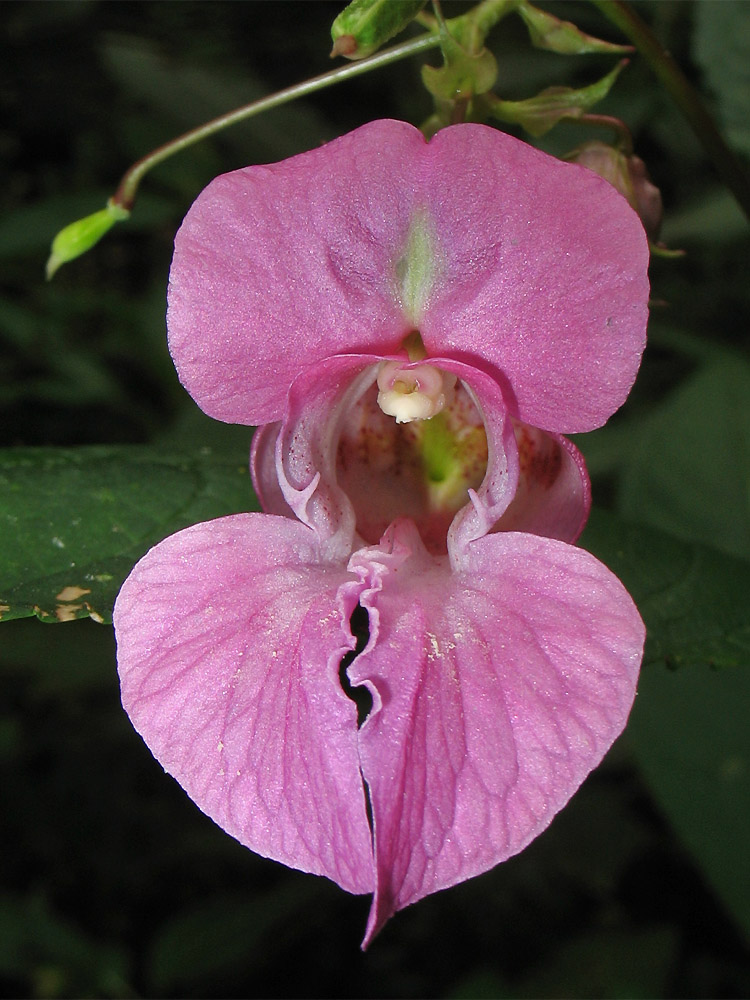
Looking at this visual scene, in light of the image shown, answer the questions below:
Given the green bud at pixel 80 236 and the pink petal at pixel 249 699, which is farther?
the green bud at pixel 80 236

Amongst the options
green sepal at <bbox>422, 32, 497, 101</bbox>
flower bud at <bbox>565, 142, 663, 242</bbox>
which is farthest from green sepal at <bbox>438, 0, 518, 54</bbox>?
flower bud at <bbox>565, 142, 663, 242</bbox>

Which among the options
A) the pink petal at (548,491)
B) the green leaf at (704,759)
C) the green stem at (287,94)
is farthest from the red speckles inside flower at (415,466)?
the green leaf at (704,759)

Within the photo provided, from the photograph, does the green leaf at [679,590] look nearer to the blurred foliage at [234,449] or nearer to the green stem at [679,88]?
the green stem at [679,88]

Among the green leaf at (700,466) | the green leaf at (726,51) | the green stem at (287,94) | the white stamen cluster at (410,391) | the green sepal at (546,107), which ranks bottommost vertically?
the green leaf at (700,466)

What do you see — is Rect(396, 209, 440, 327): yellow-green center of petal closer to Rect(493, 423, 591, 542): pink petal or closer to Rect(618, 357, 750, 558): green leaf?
Rect(493, 423, 591, 542): pink petal

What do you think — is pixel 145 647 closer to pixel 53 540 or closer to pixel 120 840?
pixel 53 540

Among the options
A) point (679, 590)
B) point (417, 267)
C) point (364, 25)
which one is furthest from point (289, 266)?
point (679, 590)

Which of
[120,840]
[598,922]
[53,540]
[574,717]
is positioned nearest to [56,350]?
[120,840]
